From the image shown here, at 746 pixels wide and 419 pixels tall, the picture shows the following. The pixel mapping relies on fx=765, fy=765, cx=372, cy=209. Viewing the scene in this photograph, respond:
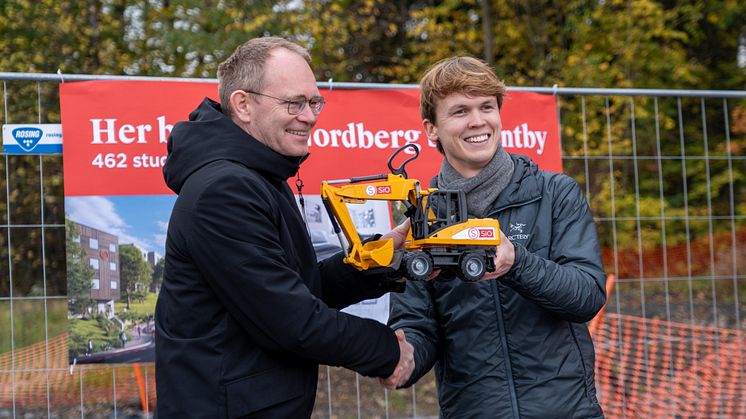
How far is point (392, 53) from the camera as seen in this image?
1184cm

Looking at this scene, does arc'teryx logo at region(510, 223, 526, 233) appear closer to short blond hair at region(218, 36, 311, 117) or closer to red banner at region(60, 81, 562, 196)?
short blond hair at region(218, 36, 311, 117)

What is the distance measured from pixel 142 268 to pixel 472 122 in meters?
2.21

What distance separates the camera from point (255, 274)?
216cm

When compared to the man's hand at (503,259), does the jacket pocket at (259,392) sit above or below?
below

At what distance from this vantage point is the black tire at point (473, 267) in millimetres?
2203

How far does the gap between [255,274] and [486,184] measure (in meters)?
0.88

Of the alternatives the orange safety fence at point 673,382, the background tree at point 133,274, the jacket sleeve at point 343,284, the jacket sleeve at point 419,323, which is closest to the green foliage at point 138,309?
the background tree at point 133,274

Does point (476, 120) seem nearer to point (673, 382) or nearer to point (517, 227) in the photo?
point (517, 227)

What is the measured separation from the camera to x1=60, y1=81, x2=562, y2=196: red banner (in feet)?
13.0

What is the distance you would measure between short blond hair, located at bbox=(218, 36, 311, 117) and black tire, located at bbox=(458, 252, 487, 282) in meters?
0.85

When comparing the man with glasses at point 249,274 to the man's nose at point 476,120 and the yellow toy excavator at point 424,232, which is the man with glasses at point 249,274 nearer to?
the yellow toy excavator at point 424,232

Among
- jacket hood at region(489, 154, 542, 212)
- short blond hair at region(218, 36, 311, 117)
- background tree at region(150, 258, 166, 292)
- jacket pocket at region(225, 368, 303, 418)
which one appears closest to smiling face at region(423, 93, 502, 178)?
jacket hood at region(489, 154, 542, 212)

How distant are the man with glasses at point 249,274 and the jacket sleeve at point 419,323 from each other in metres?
0.11

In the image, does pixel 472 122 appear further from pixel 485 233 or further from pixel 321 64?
pixel 321 64
